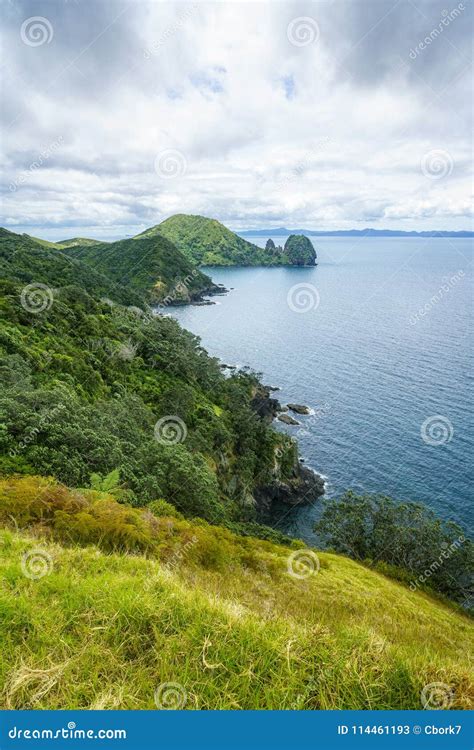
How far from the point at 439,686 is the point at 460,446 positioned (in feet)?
185

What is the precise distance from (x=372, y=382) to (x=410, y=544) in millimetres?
46327

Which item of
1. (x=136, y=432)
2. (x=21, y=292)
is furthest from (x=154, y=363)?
(x=136, y=432)

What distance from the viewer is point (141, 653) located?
4695mm

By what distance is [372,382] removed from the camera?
76.8m

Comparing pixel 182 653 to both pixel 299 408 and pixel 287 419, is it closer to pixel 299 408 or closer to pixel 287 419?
pixel 287 419

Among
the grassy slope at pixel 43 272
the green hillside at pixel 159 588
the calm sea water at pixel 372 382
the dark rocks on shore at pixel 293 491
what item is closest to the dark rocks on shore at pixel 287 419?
the calm sea water at pixel 372 382

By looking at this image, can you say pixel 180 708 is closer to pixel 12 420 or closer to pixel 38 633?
pixel 38 633

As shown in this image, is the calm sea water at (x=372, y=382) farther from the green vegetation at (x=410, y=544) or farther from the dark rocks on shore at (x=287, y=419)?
the green vegetation at (x=410, y=544)

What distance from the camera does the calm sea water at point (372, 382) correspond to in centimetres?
4953

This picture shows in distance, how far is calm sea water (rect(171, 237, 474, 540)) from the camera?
163 feet

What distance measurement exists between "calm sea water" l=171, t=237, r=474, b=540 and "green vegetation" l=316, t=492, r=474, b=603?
26.6 feet

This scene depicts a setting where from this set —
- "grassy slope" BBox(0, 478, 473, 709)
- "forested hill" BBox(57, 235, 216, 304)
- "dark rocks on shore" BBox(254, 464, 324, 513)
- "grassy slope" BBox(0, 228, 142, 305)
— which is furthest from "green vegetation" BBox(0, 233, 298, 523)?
"forested hill" BBox(57, 235, 216, 304)

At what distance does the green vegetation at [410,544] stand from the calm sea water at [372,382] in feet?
26.6

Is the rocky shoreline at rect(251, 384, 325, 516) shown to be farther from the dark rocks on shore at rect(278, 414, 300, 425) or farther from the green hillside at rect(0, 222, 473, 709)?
the dark rocks on shore at rect(278, 414, 300, 425)
